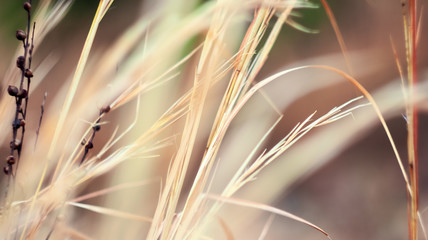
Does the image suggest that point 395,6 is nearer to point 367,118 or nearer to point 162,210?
point 367,118

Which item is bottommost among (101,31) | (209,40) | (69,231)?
(69,231)

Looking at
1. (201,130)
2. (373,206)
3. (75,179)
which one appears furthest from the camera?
(373,206)

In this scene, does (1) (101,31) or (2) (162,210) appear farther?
(1) (101,31)

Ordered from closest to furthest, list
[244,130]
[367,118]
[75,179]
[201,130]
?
[75,179], [367,118], [244,130], [201,130]

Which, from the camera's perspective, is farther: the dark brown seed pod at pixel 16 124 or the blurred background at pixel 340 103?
the blurred background at pixel 340 103

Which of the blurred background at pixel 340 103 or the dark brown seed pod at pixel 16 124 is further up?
the blurred background at pixel 340 103

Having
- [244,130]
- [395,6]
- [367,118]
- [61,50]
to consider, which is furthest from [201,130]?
[395,6]

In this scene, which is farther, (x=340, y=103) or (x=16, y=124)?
(x=340, y=103)

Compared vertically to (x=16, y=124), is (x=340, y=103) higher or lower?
higher

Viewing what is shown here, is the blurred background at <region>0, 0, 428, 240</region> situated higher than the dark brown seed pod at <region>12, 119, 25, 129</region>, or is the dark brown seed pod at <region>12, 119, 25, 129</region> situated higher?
the blurred background at <region>0, 0, 428, 240</region>

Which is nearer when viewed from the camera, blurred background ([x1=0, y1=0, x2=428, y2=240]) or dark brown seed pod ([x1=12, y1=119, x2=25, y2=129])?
dark brown seed pod ([x1=12, y1=119, x2=25, y2=129])

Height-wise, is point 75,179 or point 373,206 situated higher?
point 373,206
